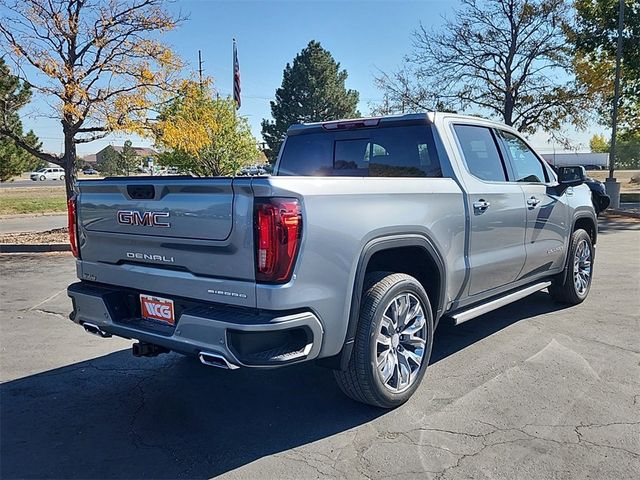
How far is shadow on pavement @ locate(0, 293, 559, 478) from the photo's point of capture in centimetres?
298

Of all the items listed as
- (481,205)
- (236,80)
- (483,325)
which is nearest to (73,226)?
(481,205)

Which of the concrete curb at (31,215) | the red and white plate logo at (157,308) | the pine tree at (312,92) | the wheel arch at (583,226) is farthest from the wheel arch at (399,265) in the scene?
the pine tree at (312,92)

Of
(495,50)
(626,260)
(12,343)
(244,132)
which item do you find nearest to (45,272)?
(12,343)

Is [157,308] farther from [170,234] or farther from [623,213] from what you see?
[623,213]

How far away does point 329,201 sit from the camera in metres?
3.00

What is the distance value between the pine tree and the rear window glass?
122ft

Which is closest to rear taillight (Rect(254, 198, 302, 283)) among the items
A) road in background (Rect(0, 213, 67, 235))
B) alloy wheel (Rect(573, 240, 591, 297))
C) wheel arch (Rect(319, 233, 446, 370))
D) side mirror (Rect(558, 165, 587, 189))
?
wheel arch (Rect(319, 233, 446, 370))

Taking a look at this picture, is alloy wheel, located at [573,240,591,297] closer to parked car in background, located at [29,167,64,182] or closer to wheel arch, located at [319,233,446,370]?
wheel arch, located at [319,233,446,370]

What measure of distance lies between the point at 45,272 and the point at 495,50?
19.0 metres

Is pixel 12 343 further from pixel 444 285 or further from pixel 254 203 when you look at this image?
pixel 444 285

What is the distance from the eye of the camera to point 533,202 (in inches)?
198

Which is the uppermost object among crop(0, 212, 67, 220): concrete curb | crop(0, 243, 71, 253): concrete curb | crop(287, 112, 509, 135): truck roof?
crop(287, 112, 509, 135): truck roof

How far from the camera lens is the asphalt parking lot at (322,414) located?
294 centimetres

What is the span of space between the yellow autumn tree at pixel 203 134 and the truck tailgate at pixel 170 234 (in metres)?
9.50
